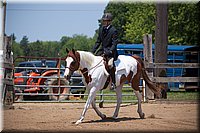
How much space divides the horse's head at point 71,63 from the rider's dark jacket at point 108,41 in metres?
0.72

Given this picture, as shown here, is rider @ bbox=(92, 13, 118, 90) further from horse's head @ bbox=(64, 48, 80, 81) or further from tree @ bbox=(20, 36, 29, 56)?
tree @ bbox=(20, 36, 29, 56)

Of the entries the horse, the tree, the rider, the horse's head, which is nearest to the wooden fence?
the horse

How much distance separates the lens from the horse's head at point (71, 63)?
8486 millimetres

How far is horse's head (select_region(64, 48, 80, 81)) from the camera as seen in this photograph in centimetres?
849

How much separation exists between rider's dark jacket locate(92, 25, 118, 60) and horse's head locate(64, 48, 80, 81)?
2.35ft

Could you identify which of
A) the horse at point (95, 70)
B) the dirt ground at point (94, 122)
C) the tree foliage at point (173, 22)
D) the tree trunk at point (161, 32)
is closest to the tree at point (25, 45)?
the tree foliage at point (173, 22)

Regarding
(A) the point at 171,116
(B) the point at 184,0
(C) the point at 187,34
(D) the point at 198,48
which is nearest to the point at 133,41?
(C) the point at 187,34

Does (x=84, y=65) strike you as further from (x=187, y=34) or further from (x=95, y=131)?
(x=187, y=34)

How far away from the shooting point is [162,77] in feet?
47.0

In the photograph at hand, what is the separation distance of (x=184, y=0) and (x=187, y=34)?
5.32 m

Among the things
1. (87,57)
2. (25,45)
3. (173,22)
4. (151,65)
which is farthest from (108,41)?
(25,45)

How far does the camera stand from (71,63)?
8.52 metres

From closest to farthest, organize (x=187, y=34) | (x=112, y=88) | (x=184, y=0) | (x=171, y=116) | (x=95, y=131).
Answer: (x=95, y=131) → (x=112, y=88) → (x=171, y=116) → (x=184, y=0) → (x=187, y=34)

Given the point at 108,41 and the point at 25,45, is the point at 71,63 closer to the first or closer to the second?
the point at 108,41
